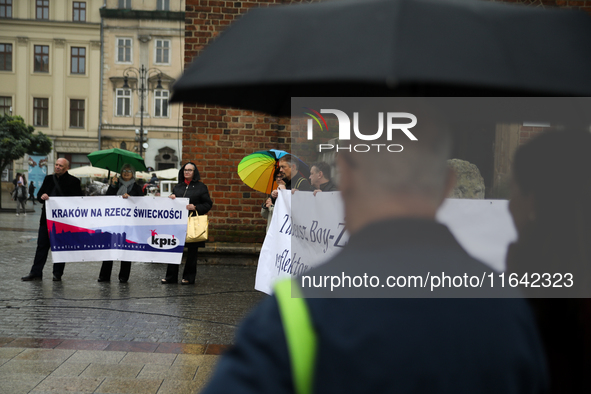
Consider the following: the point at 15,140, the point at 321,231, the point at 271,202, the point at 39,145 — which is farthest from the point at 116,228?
the point at 39,145

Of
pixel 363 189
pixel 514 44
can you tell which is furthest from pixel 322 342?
pixel 514 44

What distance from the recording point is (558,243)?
180 cm

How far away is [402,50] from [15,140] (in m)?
39.4

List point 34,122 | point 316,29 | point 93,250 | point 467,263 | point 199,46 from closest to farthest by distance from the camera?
1. point 467,263
2. point 316,29
3. point 93,250
4. point 199,46
5. point 34,122

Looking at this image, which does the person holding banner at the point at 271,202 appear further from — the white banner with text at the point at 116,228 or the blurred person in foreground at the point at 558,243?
the blurred person in foreground at the point at 558,243

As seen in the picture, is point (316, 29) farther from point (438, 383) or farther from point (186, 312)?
point (186, 312)

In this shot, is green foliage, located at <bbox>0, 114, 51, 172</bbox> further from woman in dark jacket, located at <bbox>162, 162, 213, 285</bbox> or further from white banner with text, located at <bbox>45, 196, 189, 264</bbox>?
woman in dark jacket, located at <bbox>162, 162, 213, 285</bbox>

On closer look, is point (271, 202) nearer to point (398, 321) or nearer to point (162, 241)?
point (162, 241)

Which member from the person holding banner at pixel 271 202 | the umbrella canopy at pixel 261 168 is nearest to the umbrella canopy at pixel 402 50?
the person holding banner at pixel 271 202

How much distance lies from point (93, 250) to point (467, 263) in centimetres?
916

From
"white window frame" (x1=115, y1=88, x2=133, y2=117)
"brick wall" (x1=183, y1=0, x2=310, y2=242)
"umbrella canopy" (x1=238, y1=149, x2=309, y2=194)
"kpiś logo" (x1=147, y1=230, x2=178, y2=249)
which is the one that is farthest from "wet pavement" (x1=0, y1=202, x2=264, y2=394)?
"white window frame" (x1=115, y1=88, x2=133, y2=117)

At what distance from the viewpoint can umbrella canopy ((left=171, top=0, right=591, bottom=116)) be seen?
1362 millimetres

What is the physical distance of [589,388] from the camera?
1660mm

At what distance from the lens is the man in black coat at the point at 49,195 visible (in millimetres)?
9422
